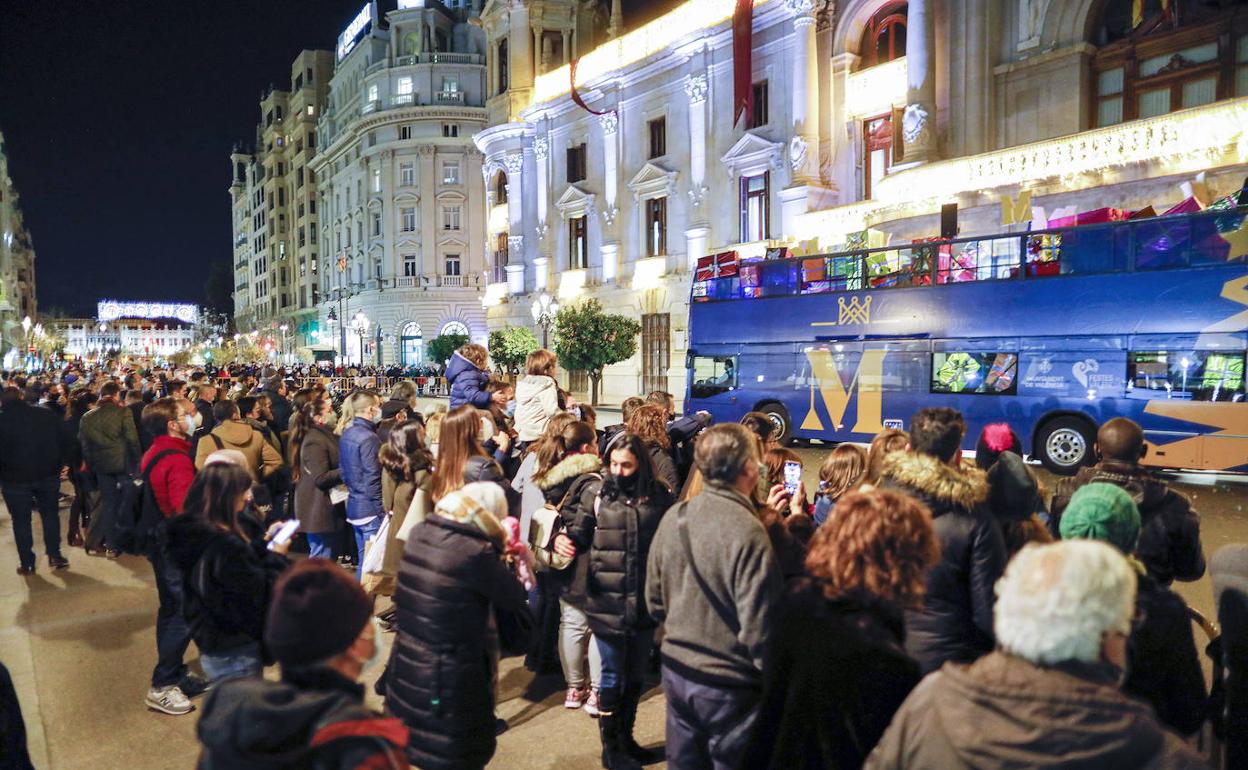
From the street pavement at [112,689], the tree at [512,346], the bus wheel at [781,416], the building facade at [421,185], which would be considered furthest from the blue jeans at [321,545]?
the building facade at [421,185]

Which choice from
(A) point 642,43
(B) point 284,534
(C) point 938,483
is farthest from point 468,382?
(A) point 642,43

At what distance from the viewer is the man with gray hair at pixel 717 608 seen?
294 centimetres

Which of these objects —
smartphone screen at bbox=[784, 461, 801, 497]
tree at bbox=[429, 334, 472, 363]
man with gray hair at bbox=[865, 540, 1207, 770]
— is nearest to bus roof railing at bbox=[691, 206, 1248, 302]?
smartphone screen at bbox=[784, 461, 801, 497]

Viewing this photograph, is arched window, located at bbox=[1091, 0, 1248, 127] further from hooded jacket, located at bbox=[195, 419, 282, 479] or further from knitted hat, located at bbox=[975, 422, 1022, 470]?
hooded jacket, located at bbox=[195, 419, 282, 479]

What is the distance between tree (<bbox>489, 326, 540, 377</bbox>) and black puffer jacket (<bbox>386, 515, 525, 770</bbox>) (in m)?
31.4

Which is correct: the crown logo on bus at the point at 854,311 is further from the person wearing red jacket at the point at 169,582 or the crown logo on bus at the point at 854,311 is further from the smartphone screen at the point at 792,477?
the person wearing red jacket at the point at 169,582

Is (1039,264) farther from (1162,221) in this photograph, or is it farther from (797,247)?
(797,247)

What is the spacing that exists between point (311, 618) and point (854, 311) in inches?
624

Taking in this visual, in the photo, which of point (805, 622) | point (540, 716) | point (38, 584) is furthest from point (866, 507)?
point (38, 584)

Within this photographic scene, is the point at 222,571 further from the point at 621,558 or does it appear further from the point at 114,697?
Answer: the point at 114,697

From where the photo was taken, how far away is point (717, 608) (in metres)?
3.03

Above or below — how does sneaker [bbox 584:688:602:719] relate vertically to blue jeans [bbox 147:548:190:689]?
below

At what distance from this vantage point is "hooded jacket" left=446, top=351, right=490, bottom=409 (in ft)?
25.4

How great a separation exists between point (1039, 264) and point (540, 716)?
12918 mm
